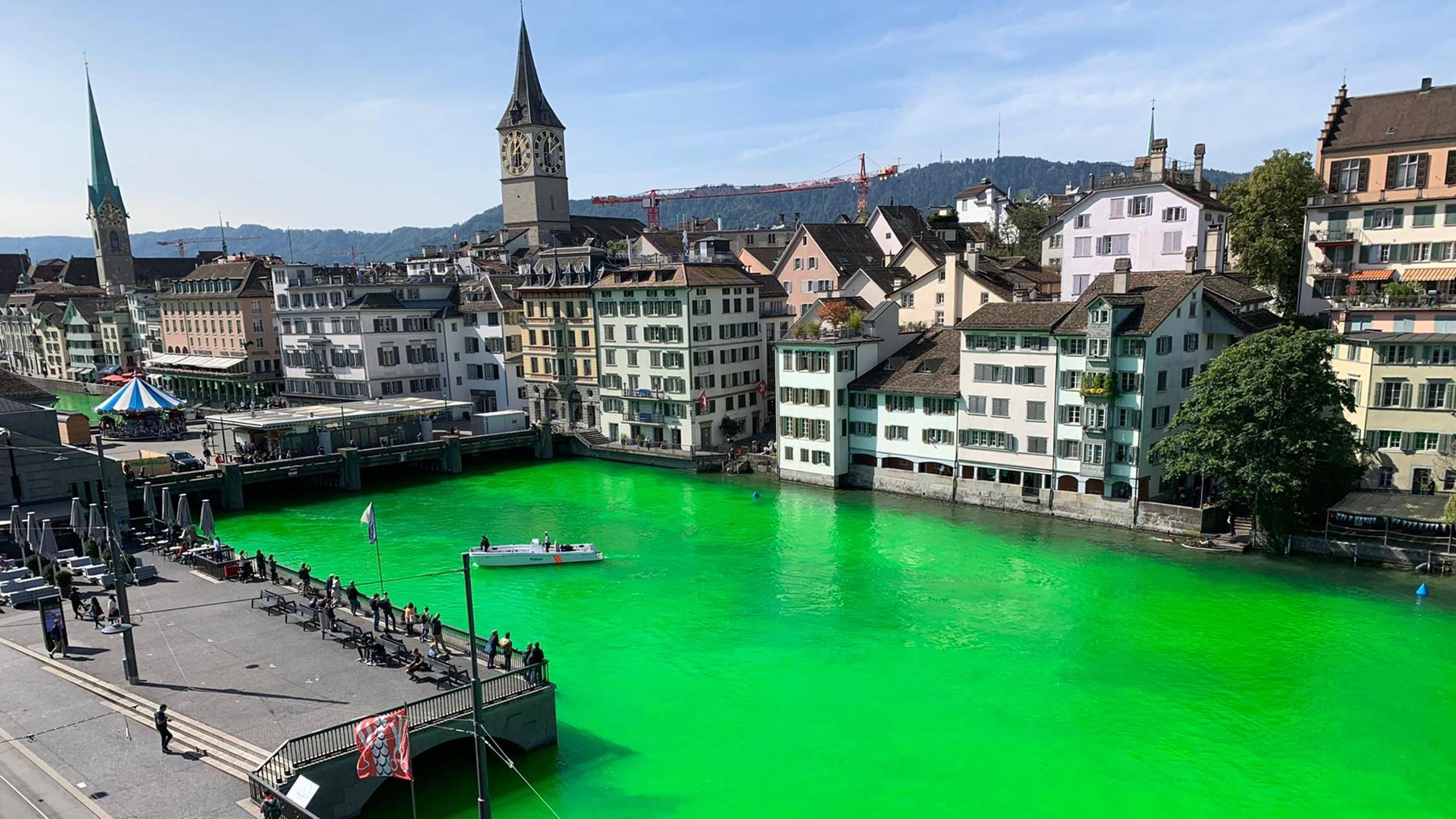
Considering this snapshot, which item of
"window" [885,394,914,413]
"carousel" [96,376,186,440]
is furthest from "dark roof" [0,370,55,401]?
"window" [885,394,914,413]

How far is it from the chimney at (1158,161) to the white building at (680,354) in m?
30.5

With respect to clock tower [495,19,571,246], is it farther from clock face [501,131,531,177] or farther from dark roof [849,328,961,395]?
dark roof [849,328,961,395]

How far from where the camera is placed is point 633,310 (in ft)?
239

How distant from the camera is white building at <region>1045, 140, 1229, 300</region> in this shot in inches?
2324

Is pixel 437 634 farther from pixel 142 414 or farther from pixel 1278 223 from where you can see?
pixel 142 414

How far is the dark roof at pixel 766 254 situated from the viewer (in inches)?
3725

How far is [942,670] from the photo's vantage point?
109ft

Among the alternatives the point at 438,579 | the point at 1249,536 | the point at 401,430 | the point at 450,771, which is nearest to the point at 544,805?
the point at 450,771

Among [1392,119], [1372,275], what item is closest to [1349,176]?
[1392,119]

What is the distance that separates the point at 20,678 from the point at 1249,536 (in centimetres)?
5072

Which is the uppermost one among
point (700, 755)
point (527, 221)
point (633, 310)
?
point (527, 221)

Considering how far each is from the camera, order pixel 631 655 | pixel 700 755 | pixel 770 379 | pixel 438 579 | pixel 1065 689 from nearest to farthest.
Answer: pixel 700 755 → pixel 1065 689 → pixel 631 655 → pixel 438 579 → pixel 770 379

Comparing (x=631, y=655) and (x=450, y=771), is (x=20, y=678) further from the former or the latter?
(x=631, y=655)

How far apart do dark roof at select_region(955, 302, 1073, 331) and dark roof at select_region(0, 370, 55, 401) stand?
5251cm
